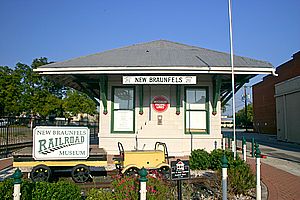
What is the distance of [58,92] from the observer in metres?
54.9

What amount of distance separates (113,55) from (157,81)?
3788mm

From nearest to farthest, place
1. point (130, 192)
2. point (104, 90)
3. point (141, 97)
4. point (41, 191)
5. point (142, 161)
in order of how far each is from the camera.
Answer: point (41, 191)
point (130, 192)
point (142, 161)
point (104, 90)
point (141, 97)

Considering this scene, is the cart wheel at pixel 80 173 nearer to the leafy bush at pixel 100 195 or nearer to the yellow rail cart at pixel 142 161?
the yellow rail cart at pixel 142 161

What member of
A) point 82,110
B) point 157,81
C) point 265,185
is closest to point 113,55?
point 157,81

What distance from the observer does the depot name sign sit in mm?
8388

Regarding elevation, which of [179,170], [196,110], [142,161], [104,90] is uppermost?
[104,90]

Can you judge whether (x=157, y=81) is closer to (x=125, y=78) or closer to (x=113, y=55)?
(x=125, y=78)

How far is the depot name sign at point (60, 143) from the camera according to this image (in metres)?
8.39

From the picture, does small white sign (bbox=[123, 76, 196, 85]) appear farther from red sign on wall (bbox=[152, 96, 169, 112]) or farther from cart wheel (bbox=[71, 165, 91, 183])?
cart wheel (bbox=[71, 165, 91, 183])

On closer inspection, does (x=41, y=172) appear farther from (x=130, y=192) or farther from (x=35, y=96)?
(x=35, y=96)

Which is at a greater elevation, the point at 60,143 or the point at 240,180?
the point at 60,143

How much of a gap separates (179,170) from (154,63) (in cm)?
772

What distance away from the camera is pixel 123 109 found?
46.1 feet

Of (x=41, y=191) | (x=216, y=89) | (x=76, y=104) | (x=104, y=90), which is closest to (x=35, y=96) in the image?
(x=76, y=104)
